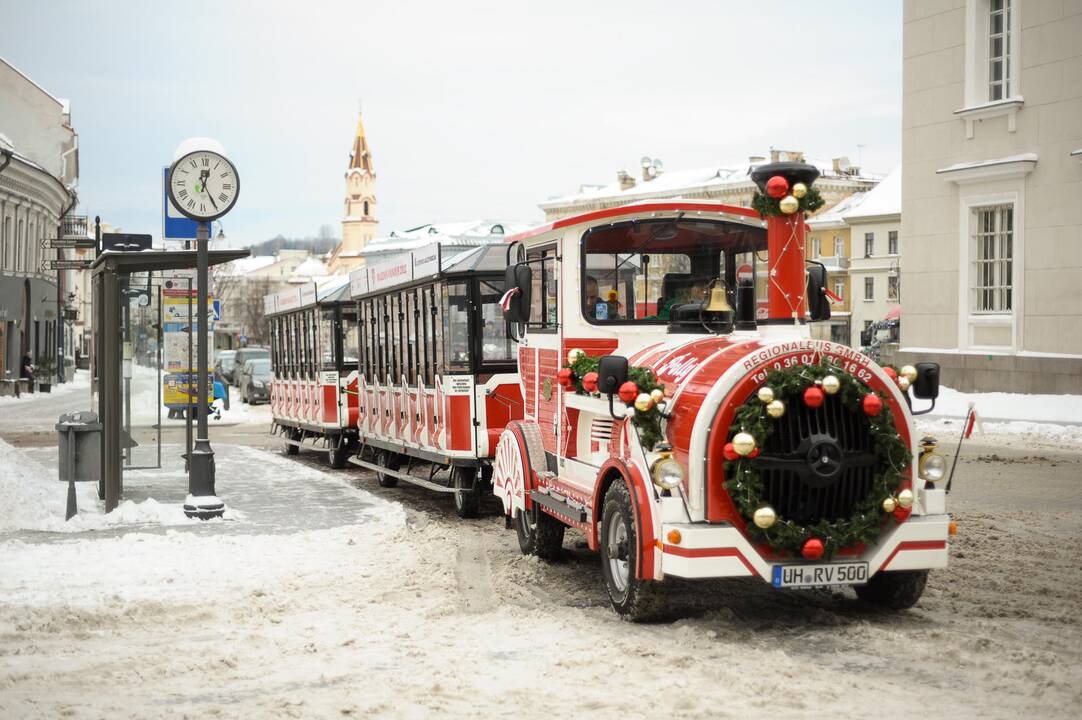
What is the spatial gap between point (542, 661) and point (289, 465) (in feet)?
42.9

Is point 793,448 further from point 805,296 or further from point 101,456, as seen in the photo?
point 101,456

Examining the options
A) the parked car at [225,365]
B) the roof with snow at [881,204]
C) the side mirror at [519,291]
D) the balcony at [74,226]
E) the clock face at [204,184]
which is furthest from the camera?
the roof with snow at [881,204]

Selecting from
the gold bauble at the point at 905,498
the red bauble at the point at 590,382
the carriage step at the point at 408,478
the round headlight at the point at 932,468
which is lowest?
the carriage step at the point at 408,478

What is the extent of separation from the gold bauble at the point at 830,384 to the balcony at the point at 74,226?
56804 mm

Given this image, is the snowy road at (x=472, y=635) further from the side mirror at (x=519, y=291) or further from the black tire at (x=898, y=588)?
the side mirror at (x=519, y=291)

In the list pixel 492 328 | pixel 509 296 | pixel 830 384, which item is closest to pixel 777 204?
pixel 830 384

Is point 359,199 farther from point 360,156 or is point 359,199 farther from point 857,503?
point 857,503

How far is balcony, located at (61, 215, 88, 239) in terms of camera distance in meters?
60.5

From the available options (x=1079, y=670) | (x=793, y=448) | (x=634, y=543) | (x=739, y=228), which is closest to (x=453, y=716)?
(x=634, y=543)

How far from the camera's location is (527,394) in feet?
34.3

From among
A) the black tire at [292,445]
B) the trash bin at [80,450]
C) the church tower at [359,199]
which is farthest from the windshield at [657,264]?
the church tower at [359,199]

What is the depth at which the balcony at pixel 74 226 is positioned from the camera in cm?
6047

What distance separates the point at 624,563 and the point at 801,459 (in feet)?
4.53

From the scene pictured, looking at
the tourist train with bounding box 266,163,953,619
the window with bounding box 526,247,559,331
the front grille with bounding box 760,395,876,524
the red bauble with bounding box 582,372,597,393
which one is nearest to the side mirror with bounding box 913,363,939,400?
the tourist train with bounding box 266,163,953,619
